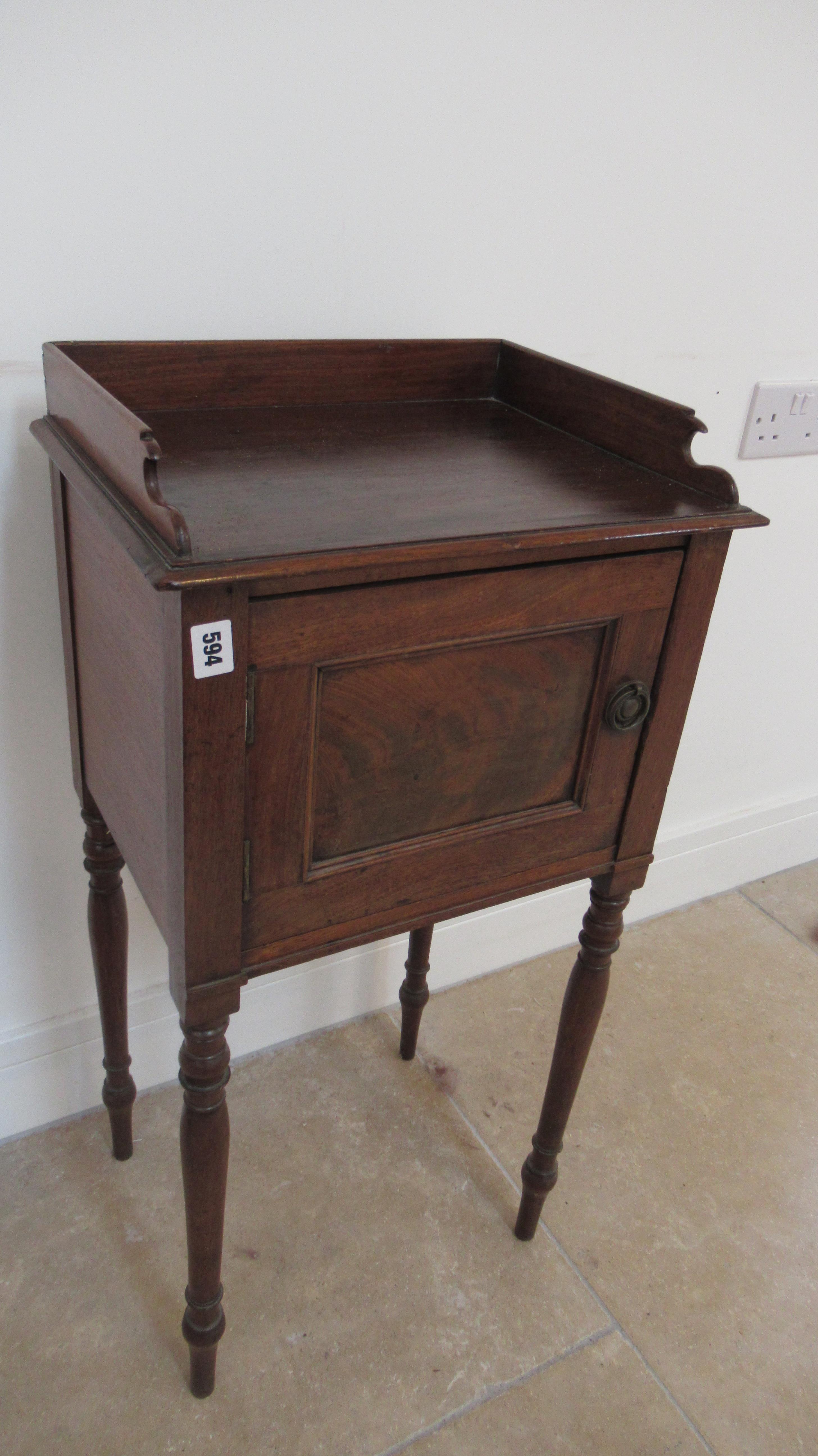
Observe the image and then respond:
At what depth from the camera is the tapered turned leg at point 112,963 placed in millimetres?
1216

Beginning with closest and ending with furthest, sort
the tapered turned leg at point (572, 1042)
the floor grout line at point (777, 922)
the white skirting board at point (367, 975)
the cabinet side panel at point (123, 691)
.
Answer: the cabinet side panel at point (123, 691), the tapered turned leg at point (572, 1042), the white skirting board at point (367, 975), the floor grout line at point (777, 922)

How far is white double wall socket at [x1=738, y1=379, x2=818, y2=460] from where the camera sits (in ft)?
5.35

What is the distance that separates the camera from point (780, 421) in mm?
1659

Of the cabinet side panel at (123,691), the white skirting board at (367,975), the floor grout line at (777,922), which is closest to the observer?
the cabinet side panel at (123,691)

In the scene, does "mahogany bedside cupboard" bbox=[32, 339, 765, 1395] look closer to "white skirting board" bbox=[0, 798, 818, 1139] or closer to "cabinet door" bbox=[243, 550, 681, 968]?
"cabinet door" bbox=[243, 550, 681, 968]

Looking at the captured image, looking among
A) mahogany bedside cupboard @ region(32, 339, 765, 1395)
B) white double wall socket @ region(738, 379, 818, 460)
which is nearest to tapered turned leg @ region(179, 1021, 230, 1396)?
mahogany bedside cupboard @ region(32, 339, 765, 1395)

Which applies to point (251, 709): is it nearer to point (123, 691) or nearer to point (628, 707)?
point (123, 691)

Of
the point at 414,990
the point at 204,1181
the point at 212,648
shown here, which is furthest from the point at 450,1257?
the point at 212,648

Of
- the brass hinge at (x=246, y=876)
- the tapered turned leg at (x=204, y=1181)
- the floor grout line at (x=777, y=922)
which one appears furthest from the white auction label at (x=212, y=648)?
the floor grout line at (x=777, y=922)

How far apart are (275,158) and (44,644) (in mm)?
571

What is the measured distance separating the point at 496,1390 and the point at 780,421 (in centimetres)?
136

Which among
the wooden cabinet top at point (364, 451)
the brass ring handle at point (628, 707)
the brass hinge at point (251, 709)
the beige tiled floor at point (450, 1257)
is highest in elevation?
the wooden cabinet top at point (364, 451)

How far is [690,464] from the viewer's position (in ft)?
3.26

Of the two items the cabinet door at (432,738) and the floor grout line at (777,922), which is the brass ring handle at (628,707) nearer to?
the cabinet door at (432,738)
